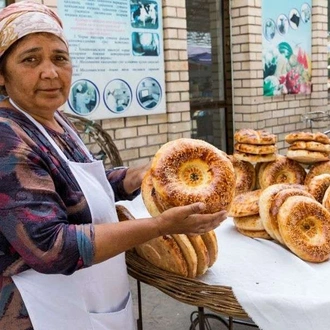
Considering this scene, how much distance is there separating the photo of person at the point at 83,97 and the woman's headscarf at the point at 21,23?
2664 mm

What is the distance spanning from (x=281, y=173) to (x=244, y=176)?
0.58ft

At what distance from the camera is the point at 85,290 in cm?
145

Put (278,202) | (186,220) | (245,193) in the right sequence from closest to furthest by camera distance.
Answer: (186,220), (278,202), (245,193)

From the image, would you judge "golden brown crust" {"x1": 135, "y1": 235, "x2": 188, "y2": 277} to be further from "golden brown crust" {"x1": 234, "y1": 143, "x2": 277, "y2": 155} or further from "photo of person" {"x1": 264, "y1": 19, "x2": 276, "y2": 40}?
"photo of person" {"x1": 264, "y1": 19, "x2": 276, "y2": 40}

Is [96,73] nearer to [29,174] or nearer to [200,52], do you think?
[200,52]

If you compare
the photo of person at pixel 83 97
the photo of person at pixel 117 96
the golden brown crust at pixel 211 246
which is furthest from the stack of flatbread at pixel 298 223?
the photo of person at pixel 117 96

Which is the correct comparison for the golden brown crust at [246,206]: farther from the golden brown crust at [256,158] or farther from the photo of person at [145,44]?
the photo of person at [145,44]

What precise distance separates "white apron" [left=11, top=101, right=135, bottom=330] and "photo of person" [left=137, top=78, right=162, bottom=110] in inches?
117

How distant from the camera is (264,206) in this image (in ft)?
6.07

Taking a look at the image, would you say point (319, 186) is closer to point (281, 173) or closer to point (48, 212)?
point (281, 173)

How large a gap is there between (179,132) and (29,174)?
3690 millimetres

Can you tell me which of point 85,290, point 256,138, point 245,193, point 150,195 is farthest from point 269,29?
point 85,290

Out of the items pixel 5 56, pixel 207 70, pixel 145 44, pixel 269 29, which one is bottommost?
pixel 5 56

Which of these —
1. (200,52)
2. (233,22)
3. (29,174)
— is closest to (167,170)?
(29,174)
